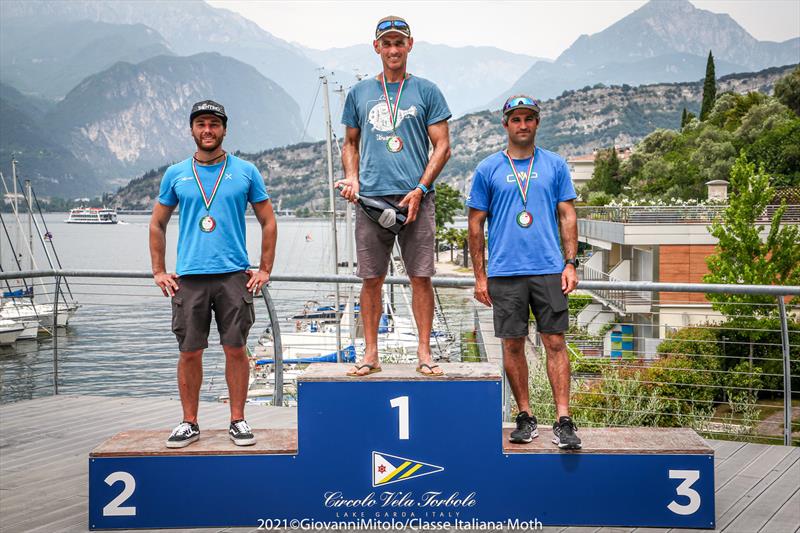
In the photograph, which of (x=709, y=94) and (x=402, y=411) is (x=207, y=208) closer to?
(x=402, y=411)

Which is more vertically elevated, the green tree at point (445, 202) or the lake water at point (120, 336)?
the green tree at point (445, 202)

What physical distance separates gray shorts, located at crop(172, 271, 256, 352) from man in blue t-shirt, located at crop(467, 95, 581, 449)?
3.83 feet

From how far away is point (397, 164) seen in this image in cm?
375

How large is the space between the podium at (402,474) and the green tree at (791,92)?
6759cm

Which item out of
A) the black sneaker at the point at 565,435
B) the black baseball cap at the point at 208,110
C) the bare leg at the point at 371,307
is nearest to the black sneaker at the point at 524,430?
the black sneaker at the point at 565,435

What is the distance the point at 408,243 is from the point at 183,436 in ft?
4.75

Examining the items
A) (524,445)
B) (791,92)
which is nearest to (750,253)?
(524,445)

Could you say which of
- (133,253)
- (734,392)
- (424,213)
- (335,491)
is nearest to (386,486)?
(335,491)

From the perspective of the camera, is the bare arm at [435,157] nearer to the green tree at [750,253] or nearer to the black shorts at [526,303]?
the black shorts at [526,303]

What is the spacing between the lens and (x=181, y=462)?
3.64 metres

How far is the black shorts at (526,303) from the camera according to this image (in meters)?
3.73

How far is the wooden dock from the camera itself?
3.70 meters

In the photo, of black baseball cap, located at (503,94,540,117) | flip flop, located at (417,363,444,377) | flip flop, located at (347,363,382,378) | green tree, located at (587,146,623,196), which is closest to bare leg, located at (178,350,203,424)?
flip flop, located at (347,363,382,378)

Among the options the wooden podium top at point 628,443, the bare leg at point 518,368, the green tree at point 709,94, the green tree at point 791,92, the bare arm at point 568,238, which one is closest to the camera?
the wooden podium top at point 628,443
